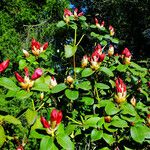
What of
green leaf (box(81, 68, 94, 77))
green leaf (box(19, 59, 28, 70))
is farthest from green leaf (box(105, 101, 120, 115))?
green leaf (box(19, 59, 28, 70))

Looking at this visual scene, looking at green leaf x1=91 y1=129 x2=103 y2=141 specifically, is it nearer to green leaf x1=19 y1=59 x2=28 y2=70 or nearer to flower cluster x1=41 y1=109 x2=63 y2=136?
flower cluster x1=41 y1=109 x2=63 y2=136

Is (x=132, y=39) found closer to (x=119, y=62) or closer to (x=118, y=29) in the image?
(x=118, y=29)

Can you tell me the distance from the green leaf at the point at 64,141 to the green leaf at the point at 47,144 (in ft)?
0.11

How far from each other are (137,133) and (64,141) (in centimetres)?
39

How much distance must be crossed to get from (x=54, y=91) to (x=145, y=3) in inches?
544

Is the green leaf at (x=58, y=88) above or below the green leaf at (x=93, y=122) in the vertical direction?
above

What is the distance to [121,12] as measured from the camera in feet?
52.5

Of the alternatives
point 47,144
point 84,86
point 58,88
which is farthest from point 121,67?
point 47,144

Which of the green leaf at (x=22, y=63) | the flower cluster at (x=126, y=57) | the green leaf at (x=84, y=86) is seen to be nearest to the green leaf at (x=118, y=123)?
the green leaf at (x=84, y=86)

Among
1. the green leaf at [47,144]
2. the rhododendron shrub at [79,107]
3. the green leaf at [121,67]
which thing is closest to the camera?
the green leaf at [47,144]

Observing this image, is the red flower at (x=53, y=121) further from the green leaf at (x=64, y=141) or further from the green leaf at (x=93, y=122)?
the green leaf at (x=93, y=122)

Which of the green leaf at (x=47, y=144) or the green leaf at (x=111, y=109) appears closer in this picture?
the green leaf at (x=47, y=144)

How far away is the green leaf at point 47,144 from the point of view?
5.41ft

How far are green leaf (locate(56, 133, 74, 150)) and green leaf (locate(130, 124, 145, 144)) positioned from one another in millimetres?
338
